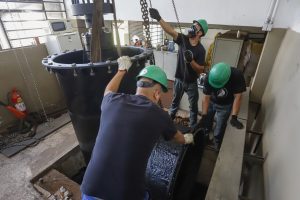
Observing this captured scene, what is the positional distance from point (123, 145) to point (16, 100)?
3.43m

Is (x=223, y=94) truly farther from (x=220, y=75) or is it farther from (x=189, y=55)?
(x=189, y=55)

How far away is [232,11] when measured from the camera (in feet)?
8.13

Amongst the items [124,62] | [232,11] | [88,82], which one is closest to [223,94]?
[232,11]

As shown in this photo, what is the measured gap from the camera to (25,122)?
3.71 meters

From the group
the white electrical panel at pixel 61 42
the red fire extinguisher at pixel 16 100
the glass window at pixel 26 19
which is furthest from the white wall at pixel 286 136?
the glass window at pixel 26 19

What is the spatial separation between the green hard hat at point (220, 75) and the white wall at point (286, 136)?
2.03 ft

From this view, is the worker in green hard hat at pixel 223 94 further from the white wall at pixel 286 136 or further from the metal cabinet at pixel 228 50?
the metal cabinet at pixel 228 50

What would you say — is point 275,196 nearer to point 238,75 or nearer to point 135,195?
point 135,195

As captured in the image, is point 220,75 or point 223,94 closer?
point 220,75

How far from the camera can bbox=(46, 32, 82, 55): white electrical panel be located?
379 centimetres

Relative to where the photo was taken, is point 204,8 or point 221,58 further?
point 221,58

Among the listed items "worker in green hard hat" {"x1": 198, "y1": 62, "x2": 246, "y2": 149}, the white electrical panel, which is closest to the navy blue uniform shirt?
"worker in green hard hat" {"x1": 198, "y1": 62, "x2": 246, "y2": 149}

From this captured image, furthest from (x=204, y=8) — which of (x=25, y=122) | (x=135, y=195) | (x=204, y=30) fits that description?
(x=25, y=122)

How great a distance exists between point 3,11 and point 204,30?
3.66 meters
